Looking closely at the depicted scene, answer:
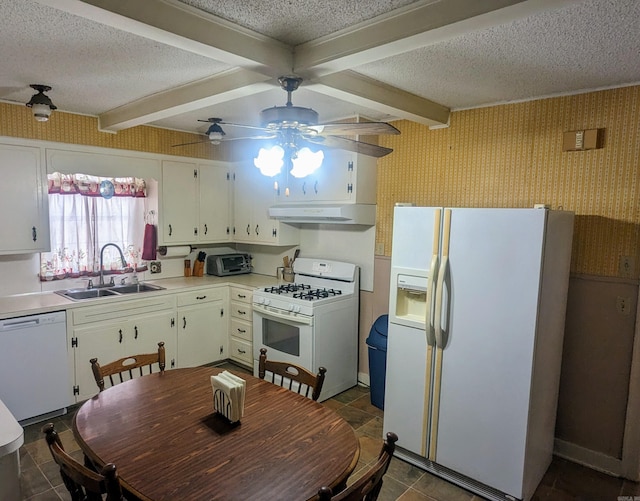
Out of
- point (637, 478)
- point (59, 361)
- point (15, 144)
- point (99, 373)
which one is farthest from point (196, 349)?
point (637, 478)

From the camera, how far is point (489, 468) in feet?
7.79

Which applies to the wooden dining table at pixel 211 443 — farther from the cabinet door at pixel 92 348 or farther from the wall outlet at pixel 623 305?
the wall outlet at pixel 623 305

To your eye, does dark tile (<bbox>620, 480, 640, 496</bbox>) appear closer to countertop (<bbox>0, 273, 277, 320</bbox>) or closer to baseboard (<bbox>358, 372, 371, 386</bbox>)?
baseboard (<bbox>358, 372, 371, 386</bbox>)

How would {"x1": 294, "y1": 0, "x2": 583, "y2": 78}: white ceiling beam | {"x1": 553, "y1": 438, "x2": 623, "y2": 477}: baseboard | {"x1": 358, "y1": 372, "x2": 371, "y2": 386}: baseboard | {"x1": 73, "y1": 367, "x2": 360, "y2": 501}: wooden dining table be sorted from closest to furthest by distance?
{"x1": 73, "y1": 367, "x2": 360, "y2": 501}: wooden dining table
{"x1": 294, "y1": 0, "x2": 583, "y2": 78}: white ceiling beam
{"x1": 553, "y1": 438, "x2": 623, "y2": 477}: baseboard
{"x1": 358, "y1": 372, "x2": 371, "y2": 386}: baseboard

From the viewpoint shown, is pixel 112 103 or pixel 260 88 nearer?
pixel 260 88

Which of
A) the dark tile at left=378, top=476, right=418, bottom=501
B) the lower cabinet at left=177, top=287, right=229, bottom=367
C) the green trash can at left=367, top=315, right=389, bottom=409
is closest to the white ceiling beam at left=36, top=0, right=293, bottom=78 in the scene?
the green trash can at left=367, top=315, right=389, bottom=409

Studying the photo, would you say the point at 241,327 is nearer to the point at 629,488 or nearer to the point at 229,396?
the point at 229,396

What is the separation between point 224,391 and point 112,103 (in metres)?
2.52

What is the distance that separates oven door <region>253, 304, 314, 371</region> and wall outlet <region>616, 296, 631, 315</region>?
2051 millimetres

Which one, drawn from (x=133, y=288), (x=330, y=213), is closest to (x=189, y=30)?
(x=330, y=213)

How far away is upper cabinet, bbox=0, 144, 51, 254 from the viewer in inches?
122

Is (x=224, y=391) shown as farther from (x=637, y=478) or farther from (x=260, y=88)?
(x=637, y=478)

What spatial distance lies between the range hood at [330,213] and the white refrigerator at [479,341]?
0.81 meters

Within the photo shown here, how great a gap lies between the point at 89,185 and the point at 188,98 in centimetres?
161
